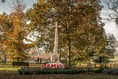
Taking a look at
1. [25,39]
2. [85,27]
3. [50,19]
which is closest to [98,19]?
[85,27]

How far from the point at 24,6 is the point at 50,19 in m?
13.3

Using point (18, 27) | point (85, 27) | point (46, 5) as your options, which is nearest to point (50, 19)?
point (46, 5)

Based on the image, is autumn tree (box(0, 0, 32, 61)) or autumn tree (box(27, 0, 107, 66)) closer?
autumn tree (box(27, 0, 107, 66))

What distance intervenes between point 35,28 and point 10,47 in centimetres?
1026

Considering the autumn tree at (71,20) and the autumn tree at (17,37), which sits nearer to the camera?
the autumn tree at (71,20)

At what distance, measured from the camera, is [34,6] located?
33.2m

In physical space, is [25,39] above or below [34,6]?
below

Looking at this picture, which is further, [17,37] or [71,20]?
[17,37]

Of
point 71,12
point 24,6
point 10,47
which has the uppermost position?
point 24,6

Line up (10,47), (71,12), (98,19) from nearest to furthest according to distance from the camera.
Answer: (71,12) < (98,19) < (10,47)

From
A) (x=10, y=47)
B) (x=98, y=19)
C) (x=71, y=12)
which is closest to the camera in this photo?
(x=71, y=12)

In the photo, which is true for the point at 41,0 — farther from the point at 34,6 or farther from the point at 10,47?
the point at 10,47

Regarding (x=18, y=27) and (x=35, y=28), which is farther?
(x=18, y=27)

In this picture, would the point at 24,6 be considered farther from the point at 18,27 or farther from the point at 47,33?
the point at 47,33
